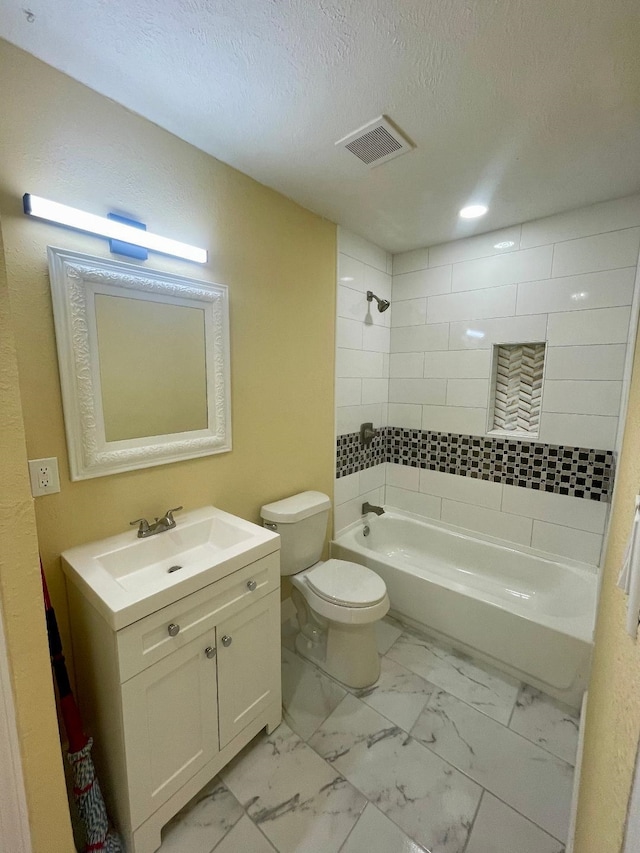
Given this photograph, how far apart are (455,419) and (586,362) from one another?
798 millimetres

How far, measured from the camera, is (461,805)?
4.13ft

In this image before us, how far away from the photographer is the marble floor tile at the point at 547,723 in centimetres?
147

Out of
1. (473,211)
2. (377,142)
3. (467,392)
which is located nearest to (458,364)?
(467,392)

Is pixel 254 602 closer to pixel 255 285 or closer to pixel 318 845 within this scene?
pixel 318 845

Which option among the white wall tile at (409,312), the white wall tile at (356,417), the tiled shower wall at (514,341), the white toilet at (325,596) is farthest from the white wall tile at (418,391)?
the white toilet at (325,596)

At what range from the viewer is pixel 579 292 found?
1.97 meters

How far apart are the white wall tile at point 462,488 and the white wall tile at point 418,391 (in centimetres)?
53

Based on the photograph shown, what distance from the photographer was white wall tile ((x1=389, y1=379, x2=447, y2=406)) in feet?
8.30

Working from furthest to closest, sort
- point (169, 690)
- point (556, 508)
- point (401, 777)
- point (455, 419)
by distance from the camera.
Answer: point (455, 419), point (556, 508), point (401, 777), point (169, 690)

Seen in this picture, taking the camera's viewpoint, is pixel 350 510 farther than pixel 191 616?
Yes

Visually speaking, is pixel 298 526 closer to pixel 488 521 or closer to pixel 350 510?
pixel 350 510

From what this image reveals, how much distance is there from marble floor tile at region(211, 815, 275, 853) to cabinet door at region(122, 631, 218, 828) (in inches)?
8.6

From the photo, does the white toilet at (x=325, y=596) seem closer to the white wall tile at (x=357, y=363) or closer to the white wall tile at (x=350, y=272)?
the white wall tile at (x=357, y=363)

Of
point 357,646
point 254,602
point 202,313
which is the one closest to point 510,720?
point 357,646
